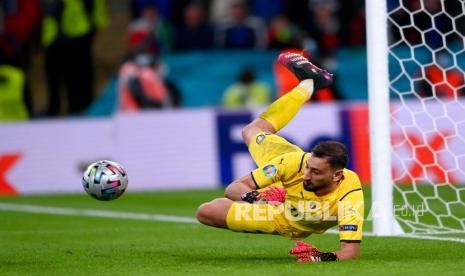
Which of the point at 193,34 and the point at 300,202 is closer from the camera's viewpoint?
the point at 300,202

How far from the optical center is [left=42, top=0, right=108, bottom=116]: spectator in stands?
64.5 feet

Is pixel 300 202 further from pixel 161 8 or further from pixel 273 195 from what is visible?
pixel 161 8

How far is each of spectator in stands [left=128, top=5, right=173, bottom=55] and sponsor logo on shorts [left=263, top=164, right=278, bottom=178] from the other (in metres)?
11.0

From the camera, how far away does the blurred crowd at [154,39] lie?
1969 cm

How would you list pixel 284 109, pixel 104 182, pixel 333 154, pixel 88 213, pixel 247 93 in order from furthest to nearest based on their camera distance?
1. pixel 247 93
2. pixel 88 213
3. pixel 284 109
4. pixel 104 182
5. pixel 333 154

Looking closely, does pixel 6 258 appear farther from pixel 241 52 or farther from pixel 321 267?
pixel 241 52

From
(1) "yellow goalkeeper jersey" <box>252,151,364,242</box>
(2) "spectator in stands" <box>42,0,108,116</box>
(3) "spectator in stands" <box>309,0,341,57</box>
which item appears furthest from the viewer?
(3) "spectator in stands" <box>309,0,341,57</box>

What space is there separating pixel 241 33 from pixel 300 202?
12.2m

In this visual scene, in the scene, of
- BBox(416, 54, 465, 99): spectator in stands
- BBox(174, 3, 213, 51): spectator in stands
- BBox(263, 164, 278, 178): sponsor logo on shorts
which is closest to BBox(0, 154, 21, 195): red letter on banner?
BBox(174, 3, 213, 51): spectator in stands

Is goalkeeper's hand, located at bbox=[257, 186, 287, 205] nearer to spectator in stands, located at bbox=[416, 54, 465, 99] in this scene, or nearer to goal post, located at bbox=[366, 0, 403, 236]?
goal post, located at bbox=[366, 0, 403, 236]

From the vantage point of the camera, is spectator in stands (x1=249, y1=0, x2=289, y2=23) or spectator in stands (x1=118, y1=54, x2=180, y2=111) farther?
spectator in stands (x1=249, y1=0, x2=289, y2=23)

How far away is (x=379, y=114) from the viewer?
1089cm

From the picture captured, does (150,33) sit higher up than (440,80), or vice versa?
(150,33)

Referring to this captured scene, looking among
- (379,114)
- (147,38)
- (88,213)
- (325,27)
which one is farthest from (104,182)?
(325,27)
